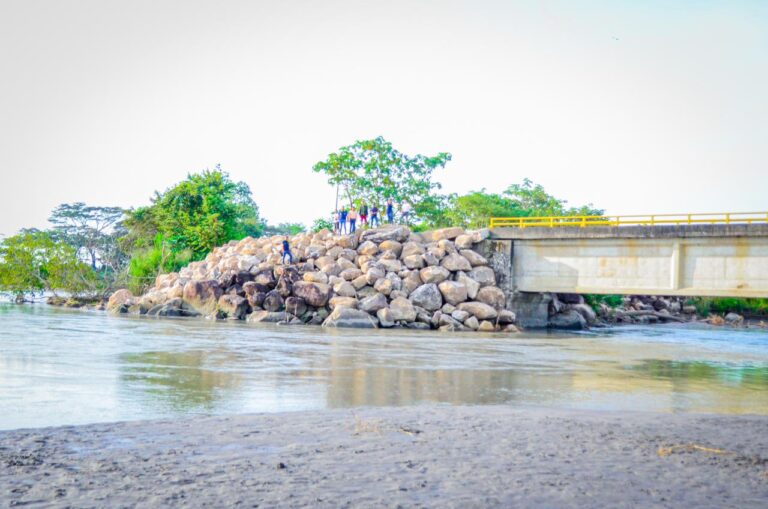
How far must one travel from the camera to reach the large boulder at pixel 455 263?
31.8 meters

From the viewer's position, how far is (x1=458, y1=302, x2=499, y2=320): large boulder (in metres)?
29.9

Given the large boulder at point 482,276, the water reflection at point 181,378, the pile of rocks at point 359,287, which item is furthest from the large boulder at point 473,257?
the water reflection at point 181,378

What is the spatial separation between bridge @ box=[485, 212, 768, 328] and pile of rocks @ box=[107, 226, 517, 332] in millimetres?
1566

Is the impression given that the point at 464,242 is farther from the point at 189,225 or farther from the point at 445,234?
the point at 189,225

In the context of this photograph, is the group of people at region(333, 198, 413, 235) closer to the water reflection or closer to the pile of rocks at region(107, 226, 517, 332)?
the pile of rocks at region(107, 226, 517, 332)

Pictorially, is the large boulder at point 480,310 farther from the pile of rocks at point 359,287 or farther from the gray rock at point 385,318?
the gray rock at point 385,318

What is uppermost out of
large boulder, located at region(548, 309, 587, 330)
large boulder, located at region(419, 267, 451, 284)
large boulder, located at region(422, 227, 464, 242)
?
large boulder, located at region(422, 227, 464, 242)

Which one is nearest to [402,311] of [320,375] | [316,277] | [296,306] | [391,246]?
[316,277]

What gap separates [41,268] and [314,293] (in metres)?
25.2

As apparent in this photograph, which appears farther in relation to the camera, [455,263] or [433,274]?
[455,263]

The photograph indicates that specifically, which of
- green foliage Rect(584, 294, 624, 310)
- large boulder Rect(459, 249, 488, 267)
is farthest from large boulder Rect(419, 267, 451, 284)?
green foliage Rect(584, 294, 624, 310)

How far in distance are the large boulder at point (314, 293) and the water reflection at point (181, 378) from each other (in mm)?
13784

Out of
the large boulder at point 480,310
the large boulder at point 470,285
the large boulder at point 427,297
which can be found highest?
the large boulder at point 470,285

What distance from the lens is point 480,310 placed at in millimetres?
29875
